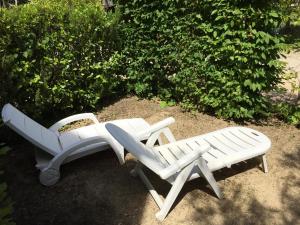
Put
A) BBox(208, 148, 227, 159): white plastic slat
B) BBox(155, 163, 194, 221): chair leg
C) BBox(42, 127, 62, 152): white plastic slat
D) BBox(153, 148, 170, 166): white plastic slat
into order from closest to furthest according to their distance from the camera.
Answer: BBox(155, 163, 194, 221): chair leg, BBox(153, 148, 170, 166): white plastic slat, BBox(208, 148, 227, 159): white plastic slat, BBox(42, 127, 62, 152): white plastic slat

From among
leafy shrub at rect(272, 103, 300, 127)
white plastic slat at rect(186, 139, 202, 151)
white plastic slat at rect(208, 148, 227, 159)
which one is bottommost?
leafy shrub at rect(272, 103, 300, 127)

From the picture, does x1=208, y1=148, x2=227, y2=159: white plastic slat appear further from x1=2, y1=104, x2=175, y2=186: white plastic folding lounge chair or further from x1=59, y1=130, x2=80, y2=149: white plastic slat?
x1=59, y1=130, x2=80, y2=149: white plastic slat

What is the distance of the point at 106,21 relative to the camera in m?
6.08

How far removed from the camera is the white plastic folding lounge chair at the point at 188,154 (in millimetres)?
3561

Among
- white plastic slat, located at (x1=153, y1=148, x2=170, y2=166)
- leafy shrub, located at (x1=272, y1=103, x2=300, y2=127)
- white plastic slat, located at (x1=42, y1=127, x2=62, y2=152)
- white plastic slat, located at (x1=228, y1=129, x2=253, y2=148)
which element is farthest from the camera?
leafy shrub, located at (x1=272, y1=103, x2=300, y2=127)

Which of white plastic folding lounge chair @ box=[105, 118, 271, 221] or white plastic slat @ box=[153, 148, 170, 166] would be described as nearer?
white plastic folding lounge chair @ box=[105, 118, 271, 221]

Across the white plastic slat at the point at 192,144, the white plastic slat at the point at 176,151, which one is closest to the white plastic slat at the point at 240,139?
the white plastic slat at the point at 192,144

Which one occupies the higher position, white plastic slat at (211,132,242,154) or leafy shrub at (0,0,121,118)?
leafy shrub at (0,0,121,118)

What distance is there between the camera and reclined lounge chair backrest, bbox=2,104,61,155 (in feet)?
12.9

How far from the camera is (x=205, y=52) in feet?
18.7

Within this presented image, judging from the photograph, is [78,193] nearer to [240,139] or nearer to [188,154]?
[188,154]

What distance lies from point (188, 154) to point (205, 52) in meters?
2.54

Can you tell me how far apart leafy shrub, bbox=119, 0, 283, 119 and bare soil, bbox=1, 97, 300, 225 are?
0.99m

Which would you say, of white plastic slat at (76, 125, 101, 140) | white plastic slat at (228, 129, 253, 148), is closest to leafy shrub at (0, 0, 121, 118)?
white plastic slat at (76, 125, 101, 140)
